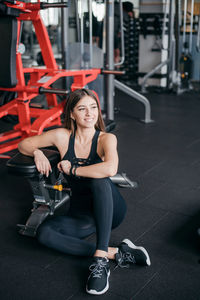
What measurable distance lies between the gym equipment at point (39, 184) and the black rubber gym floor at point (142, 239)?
0.29 ft

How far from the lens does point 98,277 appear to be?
53.2 inches

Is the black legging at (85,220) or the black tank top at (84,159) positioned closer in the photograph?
the black legging at (85,220)

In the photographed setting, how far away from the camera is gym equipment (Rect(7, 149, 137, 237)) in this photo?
1.48 m

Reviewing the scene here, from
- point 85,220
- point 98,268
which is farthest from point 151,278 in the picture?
point 85,220

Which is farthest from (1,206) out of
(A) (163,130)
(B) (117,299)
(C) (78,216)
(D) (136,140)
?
(A) (163,130)

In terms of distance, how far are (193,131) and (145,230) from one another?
2.12 m

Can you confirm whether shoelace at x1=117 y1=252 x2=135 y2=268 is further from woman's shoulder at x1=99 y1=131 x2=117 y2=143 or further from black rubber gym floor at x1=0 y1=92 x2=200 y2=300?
woman's shoulder at x1=99 y1=131 x2=117 y2=143

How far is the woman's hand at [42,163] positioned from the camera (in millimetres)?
1489

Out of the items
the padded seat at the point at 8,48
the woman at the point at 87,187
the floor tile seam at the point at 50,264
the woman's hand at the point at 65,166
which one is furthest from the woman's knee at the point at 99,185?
the padded seat at the point at 8,48

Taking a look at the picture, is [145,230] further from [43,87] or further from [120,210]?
[43,87]

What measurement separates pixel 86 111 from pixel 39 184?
1.32ft

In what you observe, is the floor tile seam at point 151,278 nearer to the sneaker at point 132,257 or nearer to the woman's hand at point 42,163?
the sneaker at point 132,257

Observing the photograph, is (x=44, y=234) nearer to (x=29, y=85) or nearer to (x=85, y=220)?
(x=85, y=220)

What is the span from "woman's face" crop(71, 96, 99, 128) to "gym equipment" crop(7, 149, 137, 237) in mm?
190
